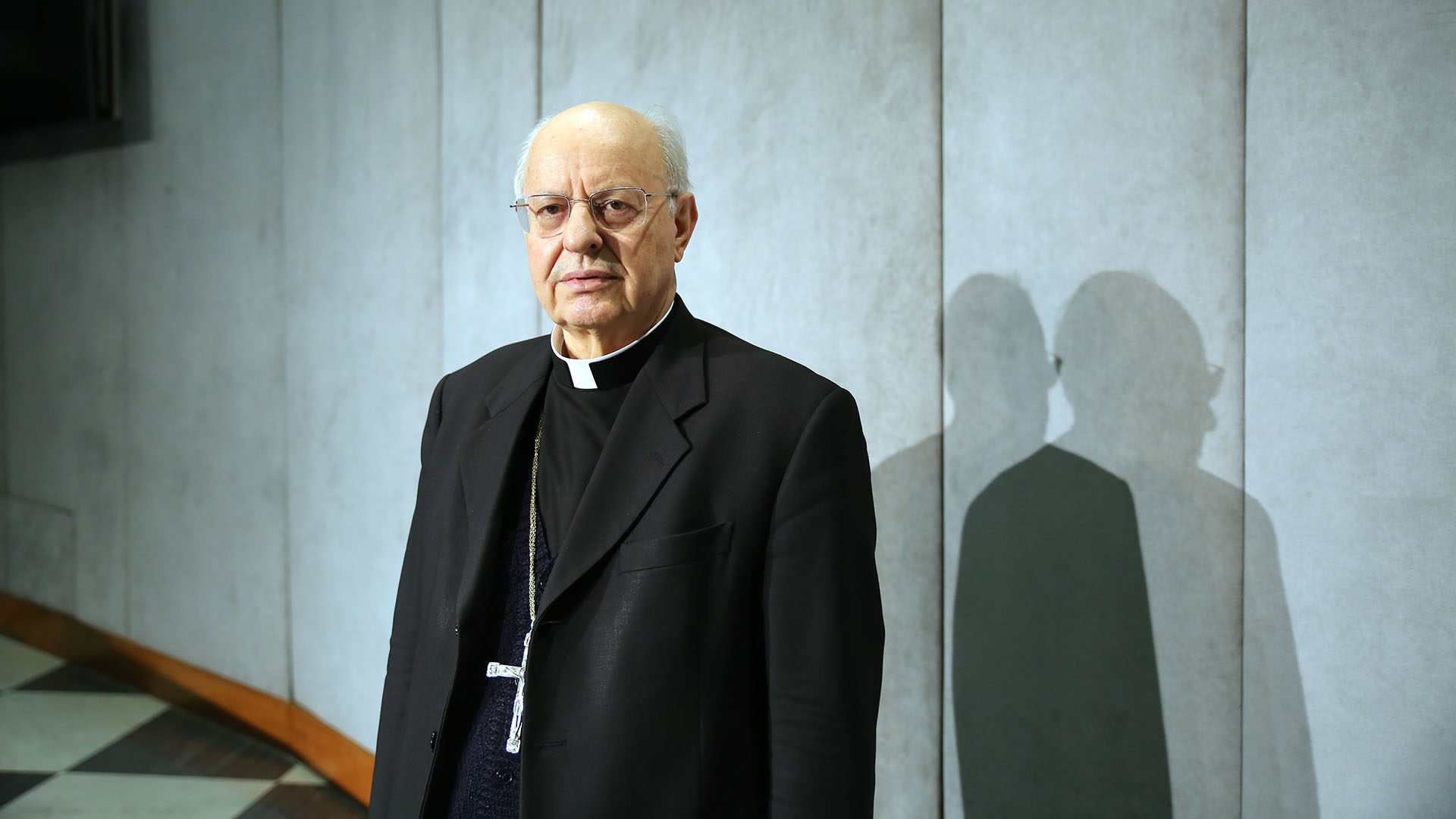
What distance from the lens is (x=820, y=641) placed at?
Answer: 4.03ft

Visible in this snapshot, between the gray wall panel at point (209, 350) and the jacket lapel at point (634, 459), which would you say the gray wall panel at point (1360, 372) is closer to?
the jacket lapel at point (634, 459)

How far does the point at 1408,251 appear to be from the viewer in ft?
4.98

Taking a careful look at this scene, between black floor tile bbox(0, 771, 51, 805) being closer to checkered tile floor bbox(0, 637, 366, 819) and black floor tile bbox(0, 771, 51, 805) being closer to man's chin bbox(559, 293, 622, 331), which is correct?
checkered tile floor bbox(0, 637, 366, 819)

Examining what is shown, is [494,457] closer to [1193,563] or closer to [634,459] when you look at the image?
[634,459]

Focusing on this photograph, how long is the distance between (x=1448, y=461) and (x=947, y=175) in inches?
38.5

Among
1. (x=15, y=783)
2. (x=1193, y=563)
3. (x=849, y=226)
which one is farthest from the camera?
(x=15, y=783)

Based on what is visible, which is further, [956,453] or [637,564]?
[956,453]

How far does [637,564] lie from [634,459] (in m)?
0.14

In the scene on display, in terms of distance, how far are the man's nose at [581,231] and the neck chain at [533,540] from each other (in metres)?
0.28

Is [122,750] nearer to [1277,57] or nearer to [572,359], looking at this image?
[572,359]

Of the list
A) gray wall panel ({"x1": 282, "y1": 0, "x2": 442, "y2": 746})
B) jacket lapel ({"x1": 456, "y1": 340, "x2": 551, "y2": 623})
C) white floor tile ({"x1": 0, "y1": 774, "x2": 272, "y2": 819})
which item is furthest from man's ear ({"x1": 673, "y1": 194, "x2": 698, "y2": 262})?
white floor tile ({"x1": 0, "y1": 774, "x2": 272, "y2": 819})

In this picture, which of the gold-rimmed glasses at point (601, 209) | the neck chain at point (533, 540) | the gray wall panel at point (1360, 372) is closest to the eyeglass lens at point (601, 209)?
the gold-rimmed glasses at point (601, 209)

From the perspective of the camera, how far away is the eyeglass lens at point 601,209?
1.34 metres

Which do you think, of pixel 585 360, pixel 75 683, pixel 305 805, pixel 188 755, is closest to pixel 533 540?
pixel 585 360
